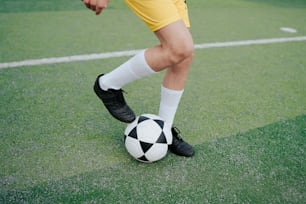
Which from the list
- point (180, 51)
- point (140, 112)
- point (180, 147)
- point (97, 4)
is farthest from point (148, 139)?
point (97, 4)

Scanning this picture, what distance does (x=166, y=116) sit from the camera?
230 centimetres

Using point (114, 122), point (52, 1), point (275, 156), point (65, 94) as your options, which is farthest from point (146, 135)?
point (52, 1)

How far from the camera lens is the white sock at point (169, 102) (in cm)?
224

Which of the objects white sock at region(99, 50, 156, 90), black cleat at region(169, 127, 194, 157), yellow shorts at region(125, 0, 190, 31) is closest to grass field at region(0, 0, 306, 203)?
black cleat at region(169, 127, 194, 157)

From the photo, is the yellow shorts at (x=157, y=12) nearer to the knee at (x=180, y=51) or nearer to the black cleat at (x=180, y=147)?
the knee at (x=180, y=51)

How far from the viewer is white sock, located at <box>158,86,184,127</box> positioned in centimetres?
224

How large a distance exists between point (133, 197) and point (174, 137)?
2.00 feet

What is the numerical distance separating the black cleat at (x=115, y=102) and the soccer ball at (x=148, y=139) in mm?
77

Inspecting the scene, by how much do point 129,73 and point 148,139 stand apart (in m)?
0.44

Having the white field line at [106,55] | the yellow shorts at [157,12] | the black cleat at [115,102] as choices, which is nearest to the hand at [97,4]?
the yellow shorts at [157,12]

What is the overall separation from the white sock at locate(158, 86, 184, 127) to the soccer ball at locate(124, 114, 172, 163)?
9 cm

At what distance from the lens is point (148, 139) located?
2.13 metres

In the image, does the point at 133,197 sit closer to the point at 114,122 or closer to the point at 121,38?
the point at 114,122

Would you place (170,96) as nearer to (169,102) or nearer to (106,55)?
(169,102)
